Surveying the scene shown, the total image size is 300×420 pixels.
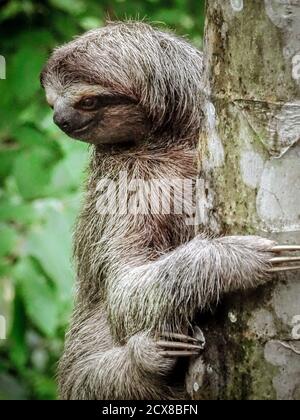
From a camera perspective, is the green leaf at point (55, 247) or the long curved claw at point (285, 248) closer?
the long curved claw at point (285, 248)

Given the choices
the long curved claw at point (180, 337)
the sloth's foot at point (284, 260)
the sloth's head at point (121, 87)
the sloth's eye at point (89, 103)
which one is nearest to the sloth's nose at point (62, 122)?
the sloth's head at point (121, 87)

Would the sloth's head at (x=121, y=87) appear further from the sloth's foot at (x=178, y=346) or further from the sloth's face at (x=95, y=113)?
the sloth's foot at (x=178, y=346)

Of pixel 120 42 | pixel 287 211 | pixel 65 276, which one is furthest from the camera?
pixel 65 276

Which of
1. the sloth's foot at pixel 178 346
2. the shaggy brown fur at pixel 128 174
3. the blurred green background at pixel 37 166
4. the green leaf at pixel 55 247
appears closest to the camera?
the sloth's foot at pixel 178 346

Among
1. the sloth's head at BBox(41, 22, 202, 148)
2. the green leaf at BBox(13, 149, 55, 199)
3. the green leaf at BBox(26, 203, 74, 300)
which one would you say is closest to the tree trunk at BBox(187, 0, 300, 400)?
the sloth's head at BBox(41, 22, 202, 148)

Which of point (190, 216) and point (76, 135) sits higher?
point (76, 135)

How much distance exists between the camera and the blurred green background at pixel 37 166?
551 cm

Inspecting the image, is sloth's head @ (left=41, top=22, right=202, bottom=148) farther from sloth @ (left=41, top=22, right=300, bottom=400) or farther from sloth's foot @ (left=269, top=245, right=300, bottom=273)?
sloth's foot @ (left=269, top=245, right=300, bottom=273)

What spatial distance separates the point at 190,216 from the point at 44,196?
188 centimetres

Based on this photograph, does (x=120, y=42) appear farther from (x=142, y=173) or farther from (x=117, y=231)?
(x=117, y=231)

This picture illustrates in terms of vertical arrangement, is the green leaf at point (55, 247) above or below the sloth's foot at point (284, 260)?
above

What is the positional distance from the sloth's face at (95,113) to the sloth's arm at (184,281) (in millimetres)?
750
